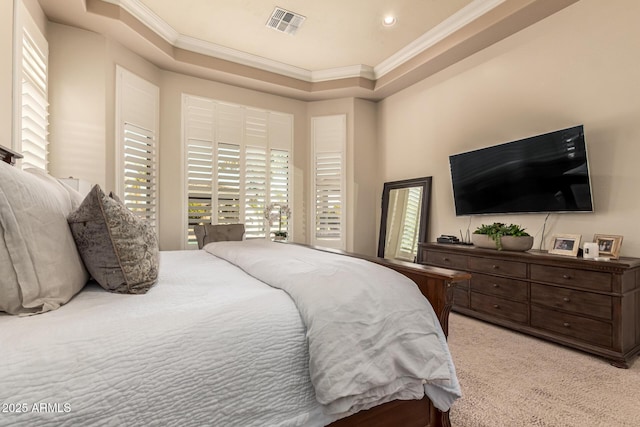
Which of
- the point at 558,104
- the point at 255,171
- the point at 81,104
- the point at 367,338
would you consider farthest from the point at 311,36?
the point at 367,338

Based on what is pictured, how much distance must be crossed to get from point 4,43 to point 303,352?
2.85m

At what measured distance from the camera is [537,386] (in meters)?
1.80

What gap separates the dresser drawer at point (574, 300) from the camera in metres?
2.12

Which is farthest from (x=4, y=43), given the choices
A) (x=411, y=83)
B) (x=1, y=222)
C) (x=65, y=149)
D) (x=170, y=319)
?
(x=411, y=83)

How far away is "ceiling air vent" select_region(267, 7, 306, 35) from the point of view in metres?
3.22

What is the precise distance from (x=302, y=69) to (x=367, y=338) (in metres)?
4.26

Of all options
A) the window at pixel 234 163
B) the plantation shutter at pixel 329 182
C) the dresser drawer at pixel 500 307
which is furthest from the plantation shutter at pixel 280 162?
the dresser drawer at pixel 500 307

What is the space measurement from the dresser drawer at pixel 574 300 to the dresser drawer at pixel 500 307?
0.14 meters

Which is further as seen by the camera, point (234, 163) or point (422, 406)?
point (234, 163)

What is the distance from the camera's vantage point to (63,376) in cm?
66

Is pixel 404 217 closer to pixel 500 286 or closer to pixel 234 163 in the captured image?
pixel 500 286

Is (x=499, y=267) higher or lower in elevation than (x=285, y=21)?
lower

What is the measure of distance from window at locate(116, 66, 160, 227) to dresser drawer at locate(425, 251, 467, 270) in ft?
10.8

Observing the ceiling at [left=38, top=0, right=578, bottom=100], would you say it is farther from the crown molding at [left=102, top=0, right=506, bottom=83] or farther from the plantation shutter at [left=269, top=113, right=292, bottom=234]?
the plantation shutter at [left=269, top=113, right=292, bottom=234]
